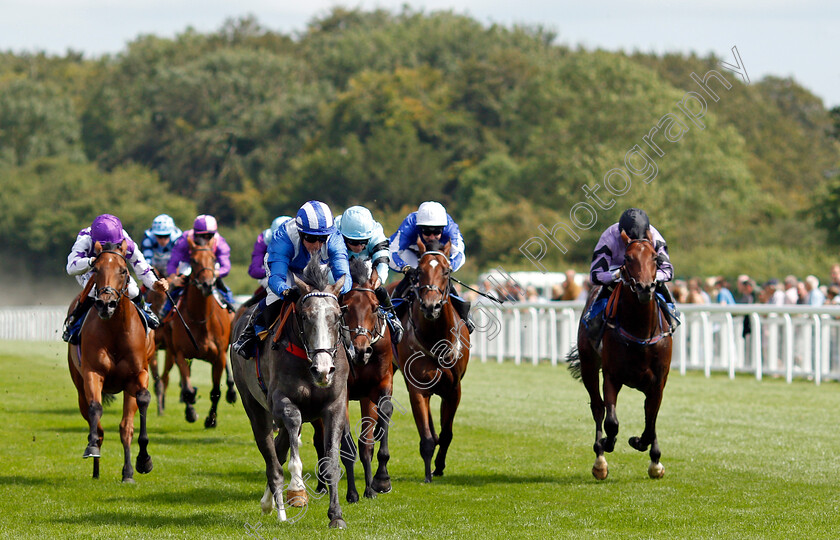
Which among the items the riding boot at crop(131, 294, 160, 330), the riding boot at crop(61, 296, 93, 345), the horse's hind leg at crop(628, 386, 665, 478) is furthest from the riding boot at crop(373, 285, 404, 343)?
the riding boot at crop(61, 296, 93, 345)

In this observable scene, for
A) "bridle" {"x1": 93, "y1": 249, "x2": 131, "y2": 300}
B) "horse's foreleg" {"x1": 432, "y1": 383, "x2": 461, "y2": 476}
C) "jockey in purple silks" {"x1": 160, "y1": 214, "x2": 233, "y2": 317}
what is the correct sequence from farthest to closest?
"jockey in purple silks" {"x1": 160, "y1": 214, "x2": 233, "y2": 317}, "horse's foreleg" {"x1": 432, "y1": 383, "x2": 461, "y2": 476}, "bridle" {"x1": 93, "y1": 249, "x2": 131, "y2": 300}

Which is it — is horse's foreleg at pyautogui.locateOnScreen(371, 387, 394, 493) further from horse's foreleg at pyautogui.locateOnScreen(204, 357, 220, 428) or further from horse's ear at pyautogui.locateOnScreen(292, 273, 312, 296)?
horse's foreleg at pyautogui.locateOnScreen(204, 357, 220, 428)

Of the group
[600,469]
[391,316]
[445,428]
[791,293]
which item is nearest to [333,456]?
[391,316]

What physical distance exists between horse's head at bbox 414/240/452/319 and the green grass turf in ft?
4.26

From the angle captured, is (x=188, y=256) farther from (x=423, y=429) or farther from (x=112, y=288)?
(x=423, y=429)

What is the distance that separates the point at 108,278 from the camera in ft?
27.7

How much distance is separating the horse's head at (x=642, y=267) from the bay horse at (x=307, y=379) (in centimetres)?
236

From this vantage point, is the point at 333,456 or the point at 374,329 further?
the point at 374,329

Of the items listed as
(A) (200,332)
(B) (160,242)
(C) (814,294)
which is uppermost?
(B) (160,242)

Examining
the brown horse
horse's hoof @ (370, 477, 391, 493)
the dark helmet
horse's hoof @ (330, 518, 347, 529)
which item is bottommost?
horse's hoof @ (330, 518, 347, 529)

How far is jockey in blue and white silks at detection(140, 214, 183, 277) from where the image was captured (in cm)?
1318

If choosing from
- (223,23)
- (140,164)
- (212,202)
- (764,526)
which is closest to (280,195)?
(212,202)

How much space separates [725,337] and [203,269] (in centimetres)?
961

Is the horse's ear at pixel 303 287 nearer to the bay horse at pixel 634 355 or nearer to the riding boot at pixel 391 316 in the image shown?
the riding boot at pixel 391 316
